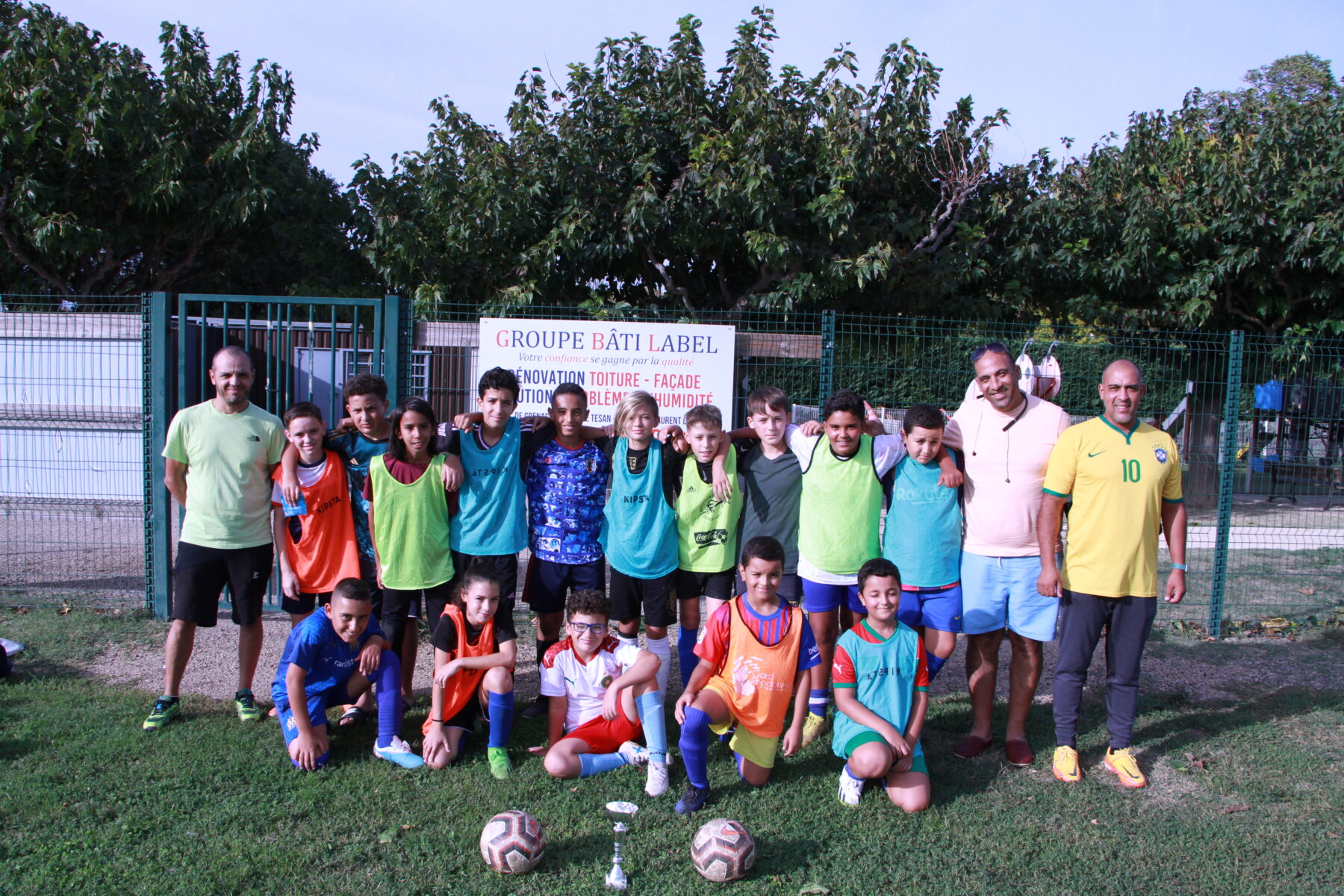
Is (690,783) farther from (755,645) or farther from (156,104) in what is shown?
(156,104)

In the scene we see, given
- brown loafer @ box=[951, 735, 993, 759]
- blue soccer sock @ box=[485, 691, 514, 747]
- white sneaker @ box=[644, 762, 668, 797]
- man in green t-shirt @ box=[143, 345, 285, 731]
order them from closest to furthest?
white sneaker @ box=[644, 762, 668, 797], blue soccer sock @ box=[485, 691, 514, 747], brown loafer @ box=[951, 735, 993, 759], man in green t-shirt @ box=[143, 345, 285, 731]

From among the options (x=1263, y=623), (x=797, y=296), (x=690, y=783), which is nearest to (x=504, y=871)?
(x=690, y=783)

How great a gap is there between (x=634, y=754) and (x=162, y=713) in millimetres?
2275

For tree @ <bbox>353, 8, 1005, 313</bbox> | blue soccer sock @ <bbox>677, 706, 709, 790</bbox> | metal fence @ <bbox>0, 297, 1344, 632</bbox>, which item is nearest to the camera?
blue soccer sock @ <bbox>677, 706, 709, 790</bbox>

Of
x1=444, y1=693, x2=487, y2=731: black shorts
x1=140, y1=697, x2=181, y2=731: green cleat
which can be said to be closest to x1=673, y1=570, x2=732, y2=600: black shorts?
x1=444, y1=693, x2=487, y2=731: black shorts

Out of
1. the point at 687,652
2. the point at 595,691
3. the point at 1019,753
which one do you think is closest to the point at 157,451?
the point at 595,691

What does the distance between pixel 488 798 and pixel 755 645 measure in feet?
4.09

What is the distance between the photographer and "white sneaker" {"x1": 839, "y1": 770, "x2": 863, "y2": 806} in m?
3.54

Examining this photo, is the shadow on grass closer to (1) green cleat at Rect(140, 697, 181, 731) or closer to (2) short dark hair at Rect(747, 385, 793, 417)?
(2) short dark hair at Rect(747, 385, 793, 417)

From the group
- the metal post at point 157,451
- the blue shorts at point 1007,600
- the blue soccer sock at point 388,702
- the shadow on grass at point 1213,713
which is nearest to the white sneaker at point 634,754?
the blue soccer sock at point 388,702

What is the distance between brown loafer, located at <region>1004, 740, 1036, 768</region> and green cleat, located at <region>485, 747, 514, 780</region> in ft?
7.34

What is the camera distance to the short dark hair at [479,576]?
12.8ft

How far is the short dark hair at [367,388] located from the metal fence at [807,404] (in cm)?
132

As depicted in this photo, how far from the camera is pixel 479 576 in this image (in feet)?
12.9
